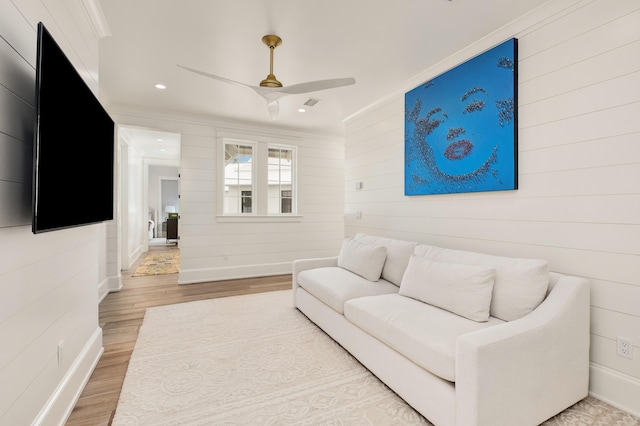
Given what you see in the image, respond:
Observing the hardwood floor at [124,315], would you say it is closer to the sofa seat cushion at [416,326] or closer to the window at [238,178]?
the window at [238,178]

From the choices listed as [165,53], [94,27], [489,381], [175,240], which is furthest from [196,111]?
[175,240]

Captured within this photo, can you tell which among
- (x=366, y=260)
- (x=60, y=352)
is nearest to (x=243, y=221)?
(x=366, y=260)

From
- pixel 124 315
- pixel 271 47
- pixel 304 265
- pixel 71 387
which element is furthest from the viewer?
pixel 304 265

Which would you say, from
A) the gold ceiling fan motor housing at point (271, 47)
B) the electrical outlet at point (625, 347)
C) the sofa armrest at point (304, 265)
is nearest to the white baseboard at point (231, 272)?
the sofa armrest at point (304, 265)

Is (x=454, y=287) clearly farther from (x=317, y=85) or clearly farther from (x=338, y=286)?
(x=317, y=85)

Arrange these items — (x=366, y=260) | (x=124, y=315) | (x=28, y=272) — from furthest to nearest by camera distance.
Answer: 1. (x=124, y=315)
2. (x=366, y=260)
3. (x=28, y=272)

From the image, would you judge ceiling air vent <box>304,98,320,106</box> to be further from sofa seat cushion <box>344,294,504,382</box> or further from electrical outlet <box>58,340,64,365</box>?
electrical outlet <box>58,340,64,365</box>

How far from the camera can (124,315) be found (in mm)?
3395

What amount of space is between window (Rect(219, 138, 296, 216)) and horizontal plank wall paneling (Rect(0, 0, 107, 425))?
10.8ft

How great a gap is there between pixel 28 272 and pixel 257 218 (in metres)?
4.04

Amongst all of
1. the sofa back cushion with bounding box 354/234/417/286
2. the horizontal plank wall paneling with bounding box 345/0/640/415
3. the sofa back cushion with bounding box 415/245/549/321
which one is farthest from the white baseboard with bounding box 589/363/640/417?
the sofa back cushion with bounding box 354/234/417/286

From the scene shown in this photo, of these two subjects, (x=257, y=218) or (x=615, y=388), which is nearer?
(x=615, y=388)

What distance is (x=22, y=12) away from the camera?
1.33 m

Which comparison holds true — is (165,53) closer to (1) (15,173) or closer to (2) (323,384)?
(1) (15,173)
